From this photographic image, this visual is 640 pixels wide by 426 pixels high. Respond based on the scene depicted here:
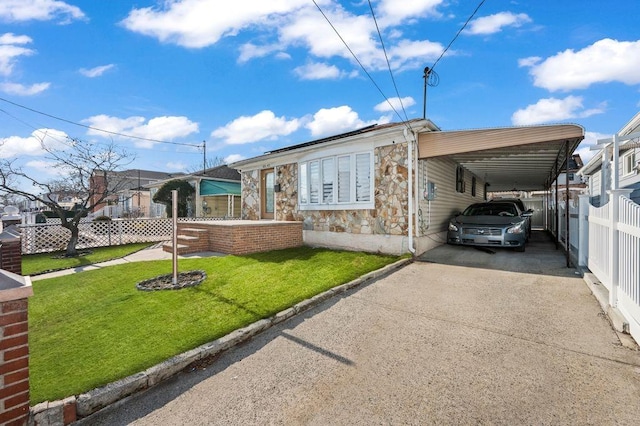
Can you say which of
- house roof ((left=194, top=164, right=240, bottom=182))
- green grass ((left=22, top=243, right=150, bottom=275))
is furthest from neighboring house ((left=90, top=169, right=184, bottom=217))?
green grass ((left=22, top=243, right=150, bottom=275))

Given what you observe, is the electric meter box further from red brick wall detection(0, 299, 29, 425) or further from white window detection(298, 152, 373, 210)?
red brick wall detection(0, 299, 29, 425)

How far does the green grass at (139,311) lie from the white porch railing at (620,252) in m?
3.82

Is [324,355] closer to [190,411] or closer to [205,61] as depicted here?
[190,411]

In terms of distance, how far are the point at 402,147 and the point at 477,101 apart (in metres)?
3.67

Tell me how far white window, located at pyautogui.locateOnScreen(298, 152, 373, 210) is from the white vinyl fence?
22.8 feet

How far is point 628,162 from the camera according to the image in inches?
449

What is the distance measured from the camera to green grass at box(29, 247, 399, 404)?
2.99 meters

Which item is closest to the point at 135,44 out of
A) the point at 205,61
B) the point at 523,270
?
the point at 205,61

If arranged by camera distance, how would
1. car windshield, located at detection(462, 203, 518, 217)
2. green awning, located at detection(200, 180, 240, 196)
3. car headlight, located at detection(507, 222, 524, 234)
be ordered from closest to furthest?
car headlight, located at detection(507, 222, 524, 234) → car windshield, located at detection(462, 203, 518, 217) → green awning, located at detection(200, 180, 240, 196)

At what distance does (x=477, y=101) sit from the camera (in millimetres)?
9664

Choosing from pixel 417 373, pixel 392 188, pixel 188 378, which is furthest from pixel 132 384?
pixel 392 188

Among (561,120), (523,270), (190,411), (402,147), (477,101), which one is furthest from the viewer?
(477,101)

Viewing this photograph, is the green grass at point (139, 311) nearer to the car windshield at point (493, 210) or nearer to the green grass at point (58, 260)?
the green grass at point (58, 260)

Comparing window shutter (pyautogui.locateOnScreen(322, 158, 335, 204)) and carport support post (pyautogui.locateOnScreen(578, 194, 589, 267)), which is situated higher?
window shutter (pyautogui.locateOnScreen(322, 158, 335, 204))
